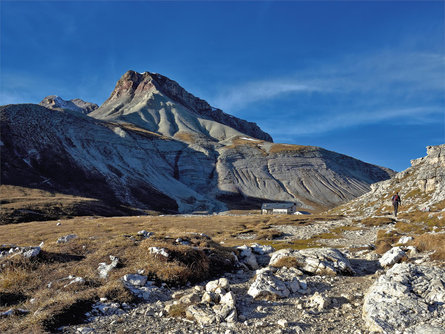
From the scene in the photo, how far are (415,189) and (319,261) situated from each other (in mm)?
55718

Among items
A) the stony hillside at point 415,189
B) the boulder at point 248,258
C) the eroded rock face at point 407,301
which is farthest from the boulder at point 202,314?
the stony hillside at point 415,189

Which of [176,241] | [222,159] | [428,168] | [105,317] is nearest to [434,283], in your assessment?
[105,317]

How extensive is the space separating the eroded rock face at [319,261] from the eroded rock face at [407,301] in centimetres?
484

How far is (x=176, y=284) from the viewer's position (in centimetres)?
1588

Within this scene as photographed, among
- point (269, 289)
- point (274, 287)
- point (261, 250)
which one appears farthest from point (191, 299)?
point (261, 250)

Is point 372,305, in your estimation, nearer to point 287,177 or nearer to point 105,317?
point 105,317

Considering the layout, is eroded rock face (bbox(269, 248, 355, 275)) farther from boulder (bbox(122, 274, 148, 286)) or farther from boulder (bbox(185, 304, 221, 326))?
boulder (bbox(122, 274, 148, 286))

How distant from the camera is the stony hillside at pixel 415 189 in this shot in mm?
53878

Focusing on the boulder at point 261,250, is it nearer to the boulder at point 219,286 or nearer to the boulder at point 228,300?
the boulder at point 219,286

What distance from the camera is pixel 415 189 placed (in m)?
63.1

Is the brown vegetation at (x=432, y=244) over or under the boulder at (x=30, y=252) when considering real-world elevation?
over

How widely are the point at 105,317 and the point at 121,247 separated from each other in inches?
343

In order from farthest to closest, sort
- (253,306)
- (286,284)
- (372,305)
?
(286,284), (253,306), (372,305)

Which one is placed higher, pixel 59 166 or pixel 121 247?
pixel 59 166
